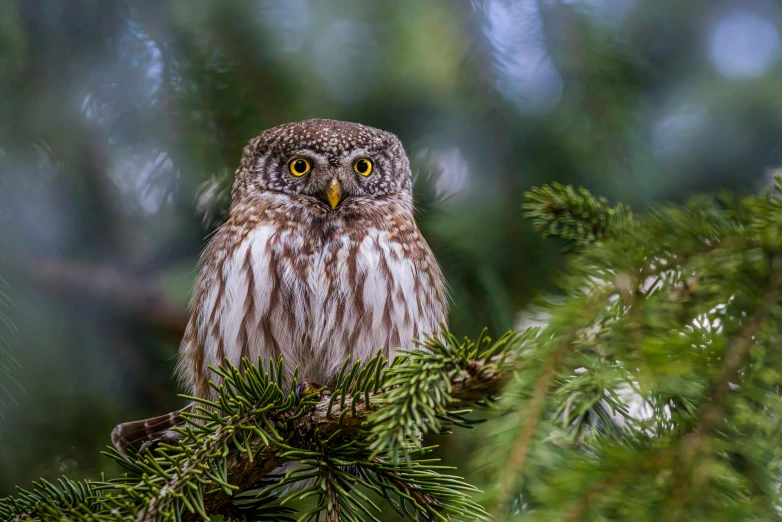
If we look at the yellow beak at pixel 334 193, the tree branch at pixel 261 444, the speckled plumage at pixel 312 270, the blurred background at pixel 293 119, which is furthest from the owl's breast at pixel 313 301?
the tree branch at pixel 261 444

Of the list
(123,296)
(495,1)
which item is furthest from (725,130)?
(123,296)

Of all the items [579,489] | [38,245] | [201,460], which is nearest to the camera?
[579,489]

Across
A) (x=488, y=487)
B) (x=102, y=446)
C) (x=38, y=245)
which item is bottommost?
(x=102, y=446)

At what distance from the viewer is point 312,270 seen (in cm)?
248

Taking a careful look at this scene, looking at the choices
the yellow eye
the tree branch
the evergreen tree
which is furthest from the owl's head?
the evergreen tree

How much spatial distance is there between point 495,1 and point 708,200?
1.97 m

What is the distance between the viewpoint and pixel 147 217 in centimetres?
309

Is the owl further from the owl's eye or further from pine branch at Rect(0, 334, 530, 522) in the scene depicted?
pine branch at Rect(0, 334, 530, 522)

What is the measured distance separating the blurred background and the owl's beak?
52 centimetres

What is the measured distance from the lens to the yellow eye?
287 cm

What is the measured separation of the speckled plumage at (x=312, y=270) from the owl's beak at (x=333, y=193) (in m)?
0.03

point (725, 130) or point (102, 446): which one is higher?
point (725, 130)

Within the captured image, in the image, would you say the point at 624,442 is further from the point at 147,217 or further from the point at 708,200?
the point at 147,217

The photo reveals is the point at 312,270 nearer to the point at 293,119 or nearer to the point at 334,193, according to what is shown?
the point at 334,193
